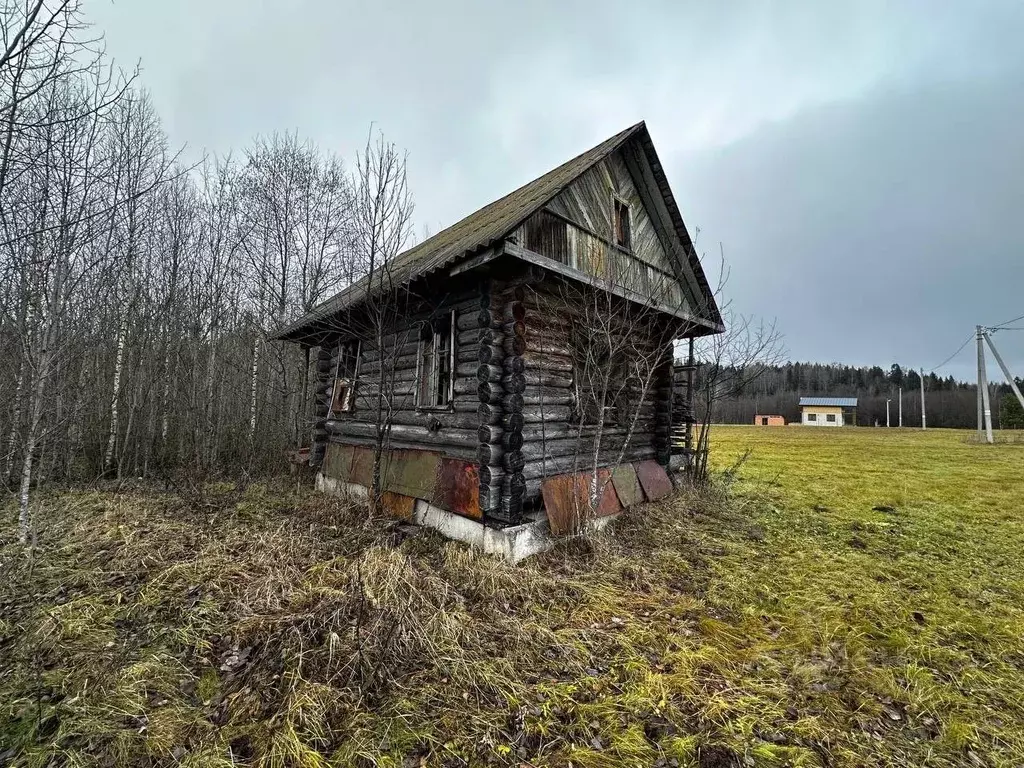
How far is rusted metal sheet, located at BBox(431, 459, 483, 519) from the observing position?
645 centimetres

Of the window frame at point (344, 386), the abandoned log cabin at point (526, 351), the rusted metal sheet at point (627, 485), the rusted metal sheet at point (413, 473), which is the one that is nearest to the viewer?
the abandoned log cabin at point (526, 351)

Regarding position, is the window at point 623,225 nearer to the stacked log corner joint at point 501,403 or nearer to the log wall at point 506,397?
the log wall at point 506,397

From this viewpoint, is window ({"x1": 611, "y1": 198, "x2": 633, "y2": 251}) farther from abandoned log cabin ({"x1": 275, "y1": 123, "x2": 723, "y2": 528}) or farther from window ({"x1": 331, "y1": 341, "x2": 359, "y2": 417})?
window ({"x1": 331, "y1": 341, "x2": 359, "y2": 417})

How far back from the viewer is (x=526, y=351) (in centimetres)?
686

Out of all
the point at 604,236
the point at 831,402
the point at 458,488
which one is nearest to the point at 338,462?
the point at 458,488

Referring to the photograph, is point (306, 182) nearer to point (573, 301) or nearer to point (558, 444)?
point (573, 301)

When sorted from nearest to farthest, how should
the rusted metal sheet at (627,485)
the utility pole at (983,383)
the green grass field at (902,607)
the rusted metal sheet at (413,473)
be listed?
the green grass field at (902,607)
the rusted metal sheet at (413,473)
the rusted metal sheet at (627,485)
the utility pole at (983,383)

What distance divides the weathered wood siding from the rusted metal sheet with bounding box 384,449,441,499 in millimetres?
3920

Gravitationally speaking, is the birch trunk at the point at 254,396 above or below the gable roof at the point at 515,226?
below

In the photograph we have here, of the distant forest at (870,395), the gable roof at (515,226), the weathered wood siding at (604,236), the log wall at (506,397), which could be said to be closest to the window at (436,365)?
the log wall at (506,397)

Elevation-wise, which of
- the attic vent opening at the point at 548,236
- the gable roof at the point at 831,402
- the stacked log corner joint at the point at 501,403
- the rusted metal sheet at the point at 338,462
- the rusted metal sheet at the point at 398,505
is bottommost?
the rusted metal sheet at the point at 398,505

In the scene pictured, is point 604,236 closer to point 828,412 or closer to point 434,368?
point 434,368

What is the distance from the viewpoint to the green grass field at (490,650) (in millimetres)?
2826

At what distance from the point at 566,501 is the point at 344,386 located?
6.14m
